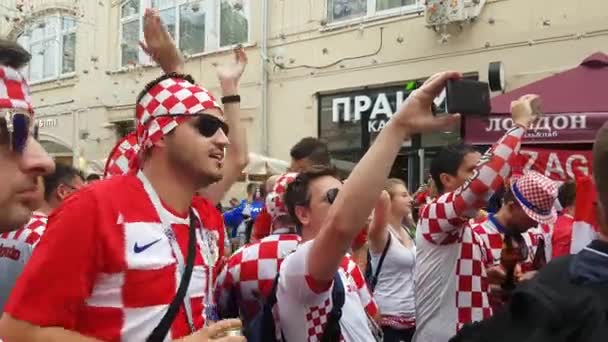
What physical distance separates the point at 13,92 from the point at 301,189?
131 centimetres

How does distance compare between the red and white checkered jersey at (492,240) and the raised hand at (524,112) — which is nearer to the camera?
the raised hand at (524,112)

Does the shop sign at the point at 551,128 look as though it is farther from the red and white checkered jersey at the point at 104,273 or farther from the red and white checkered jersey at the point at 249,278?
the red and white checkered jersey at the point at 104,273

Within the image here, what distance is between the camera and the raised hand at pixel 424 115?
83.6 inches

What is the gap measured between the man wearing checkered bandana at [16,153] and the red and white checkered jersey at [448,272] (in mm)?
2113

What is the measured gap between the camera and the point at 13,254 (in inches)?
134

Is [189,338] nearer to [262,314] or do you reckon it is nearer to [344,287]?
[262,314]

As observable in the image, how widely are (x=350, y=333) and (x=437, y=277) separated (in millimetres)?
1228

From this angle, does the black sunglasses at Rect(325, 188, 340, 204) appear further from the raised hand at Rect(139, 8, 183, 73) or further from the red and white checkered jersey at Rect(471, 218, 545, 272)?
the red and white checkered jersey at Rect(471, 218, 545, 272)

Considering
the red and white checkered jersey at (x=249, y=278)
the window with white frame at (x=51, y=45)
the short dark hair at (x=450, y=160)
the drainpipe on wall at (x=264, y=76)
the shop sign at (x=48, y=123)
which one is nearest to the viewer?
the red and white checkered jersey at (x=249, y=278)

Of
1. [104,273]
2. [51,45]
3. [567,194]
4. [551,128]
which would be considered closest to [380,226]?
[567,194]

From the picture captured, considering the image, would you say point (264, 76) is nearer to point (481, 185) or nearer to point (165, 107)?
point (481, 185)

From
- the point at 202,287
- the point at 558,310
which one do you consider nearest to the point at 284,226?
the point at 202,287

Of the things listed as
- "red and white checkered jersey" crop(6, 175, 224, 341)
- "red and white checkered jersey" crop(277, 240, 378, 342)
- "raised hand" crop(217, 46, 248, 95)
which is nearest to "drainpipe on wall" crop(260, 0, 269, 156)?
"raised hand" crop(217, 46, 248, 95)

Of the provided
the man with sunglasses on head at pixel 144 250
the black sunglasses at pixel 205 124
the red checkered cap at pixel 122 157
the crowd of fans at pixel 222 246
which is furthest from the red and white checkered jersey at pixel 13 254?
the black sunglasses at pixel 205 124
